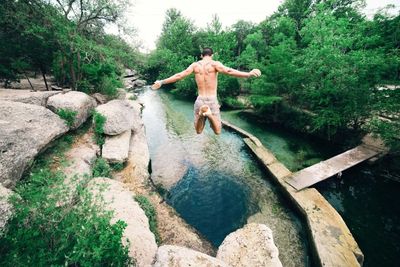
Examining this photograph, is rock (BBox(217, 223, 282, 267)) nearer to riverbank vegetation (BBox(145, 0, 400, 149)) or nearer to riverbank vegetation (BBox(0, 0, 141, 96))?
riverbank vegetation (BBox(145, 0, 400, 149))

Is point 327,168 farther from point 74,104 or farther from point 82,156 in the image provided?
point 74,104

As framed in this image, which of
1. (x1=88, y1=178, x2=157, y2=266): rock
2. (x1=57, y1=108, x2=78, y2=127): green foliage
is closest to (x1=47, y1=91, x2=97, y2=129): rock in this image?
(x1=57, y1=108, x2=78, y2=127): green foliage

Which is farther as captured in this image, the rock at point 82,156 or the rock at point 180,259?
the rock at point 82,156

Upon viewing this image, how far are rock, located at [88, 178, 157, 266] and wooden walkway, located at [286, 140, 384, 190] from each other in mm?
5606

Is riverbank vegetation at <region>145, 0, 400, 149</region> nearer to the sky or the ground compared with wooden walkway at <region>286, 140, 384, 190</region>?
nearer to the sky

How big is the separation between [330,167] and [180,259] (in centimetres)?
810

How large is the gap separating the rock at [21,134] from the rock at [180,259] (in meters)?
3.75

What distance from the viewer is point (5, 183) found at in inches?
185

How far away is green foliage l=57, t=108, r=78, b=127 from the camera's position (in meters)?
8.38

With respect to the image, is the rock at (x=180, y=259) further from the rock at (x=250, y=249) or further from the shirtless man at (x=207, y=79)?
the shirtless man at (x=207, y=79)

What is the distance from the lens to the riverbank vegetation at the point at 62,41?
10266 millimetres

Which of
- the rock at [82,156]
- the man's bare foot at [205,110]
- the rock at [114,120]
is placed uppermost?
the man's bare foot at [205,110]

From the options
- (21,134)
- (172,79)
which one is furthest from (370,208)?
(21,134)

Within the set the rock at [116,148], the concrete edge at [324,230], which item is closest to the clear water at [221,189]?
the concrete edge at [324,230]
